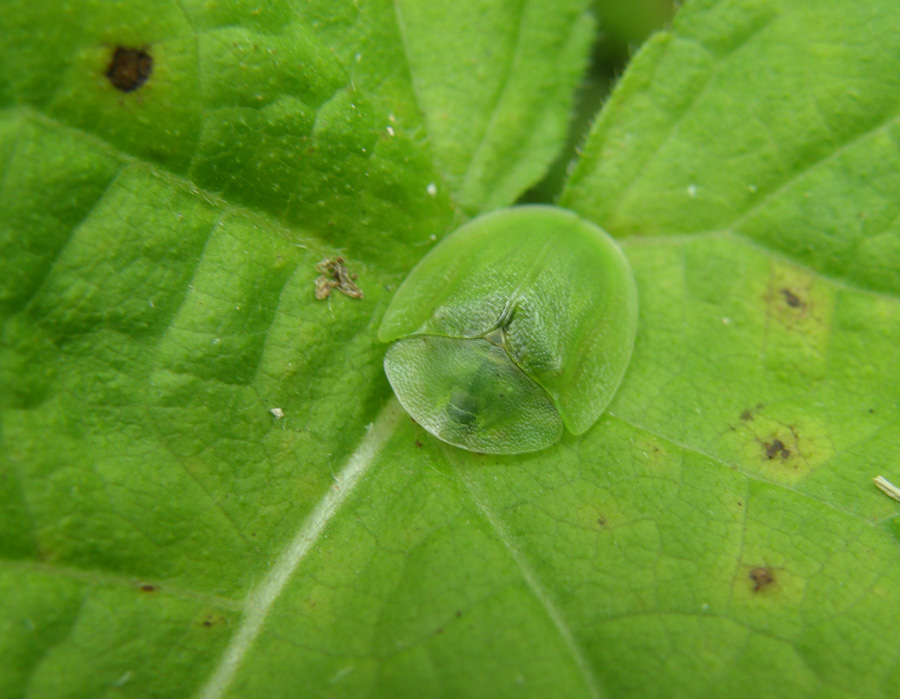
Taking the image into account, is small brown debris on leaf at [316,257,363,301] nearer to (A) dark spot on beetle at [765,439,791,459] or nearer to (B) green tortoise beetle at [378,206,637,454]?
(B) green tortoise beetle at [378,206,637,454]

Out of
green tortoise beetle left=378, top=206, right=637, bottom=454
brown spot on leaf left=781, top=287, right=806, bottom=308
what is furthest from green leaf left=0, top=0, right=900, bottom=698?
green tortoise beetle left=378, top=206, right=637, bottom=454

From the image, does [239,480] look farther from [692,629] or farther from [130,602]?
[692,629]

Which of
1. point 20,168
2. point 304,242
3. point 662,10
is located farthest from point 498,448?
point 662,10

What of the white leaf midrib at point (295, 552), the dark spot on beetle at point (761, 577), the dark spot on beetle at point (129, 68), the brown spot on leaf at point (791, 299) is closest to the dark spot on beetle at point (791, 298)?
the brown spot on leaf at point (791, 299)

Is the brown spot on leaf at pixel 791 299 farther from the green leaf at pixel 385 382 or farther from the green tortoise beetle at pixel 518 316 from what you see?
the green tortoise beetle at pixel 518 316

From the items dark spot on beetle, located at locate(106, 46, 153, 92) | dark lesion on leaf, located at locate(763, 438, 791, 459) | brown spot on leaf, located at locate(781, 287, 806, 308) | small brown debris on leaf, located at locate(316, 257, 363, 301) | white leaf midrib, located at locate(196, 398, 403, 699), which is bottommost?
white leaf midrib, located at locate(196, 398, 403, 699)

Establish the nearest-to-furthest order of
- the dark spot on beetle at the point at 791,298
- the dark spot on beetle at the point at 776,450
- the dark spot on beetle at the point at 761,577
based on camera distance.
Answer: the dark spot on beetle at the point at 761,577, the dark spot on beetle at the point at 776,450, the dark spot on beetle at the point at 791,298
